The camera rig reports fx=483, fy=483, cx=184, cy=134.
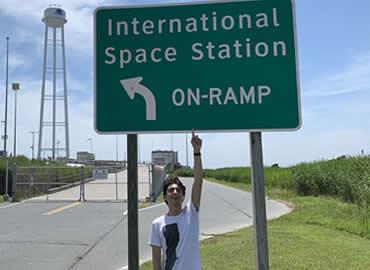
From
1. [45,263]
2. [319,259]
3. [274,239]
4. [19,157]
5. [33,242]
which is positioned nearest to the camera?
[319,259]

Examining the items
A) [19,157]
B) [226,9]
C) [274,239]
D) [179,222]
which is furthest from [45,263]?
[19,157]

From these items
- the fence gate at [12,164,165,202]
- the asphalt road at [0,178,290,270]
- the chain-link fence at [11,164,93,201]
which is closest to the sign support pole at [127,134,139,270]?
the asphalt road at [0,178,290,270]

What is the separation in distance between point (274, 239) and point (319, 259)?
7.33 ft

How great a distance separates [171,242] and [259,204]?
63cm

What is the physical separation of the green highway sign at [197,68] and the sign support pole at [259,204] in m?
0.15

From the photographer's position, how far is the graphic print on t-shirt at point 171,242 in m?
3.09

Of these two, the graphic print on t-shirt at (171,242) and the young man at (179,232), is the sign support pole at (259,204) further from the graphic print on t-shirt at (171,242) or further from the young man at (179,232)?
the graphic print on t-shirt at (171,242)

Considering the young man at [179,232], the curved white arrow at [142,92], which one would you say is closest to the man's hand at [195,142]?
the young man at [179,232]

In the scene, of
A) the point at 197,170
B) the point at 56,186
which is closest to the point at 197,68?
the point at 197,170

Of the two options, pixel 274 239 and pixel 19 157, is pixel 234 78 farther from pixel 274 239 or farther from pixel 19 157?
pixel 19 157

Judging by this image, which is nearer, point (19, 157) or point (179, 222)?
point (179, 222)

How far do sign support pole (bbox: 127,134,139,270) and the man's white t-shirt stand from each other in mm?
198

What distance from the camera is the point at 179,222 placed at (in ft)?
10.4

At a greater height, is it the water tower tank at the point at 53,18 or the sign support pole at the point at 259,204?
the water tower tank at the point at 53,18
